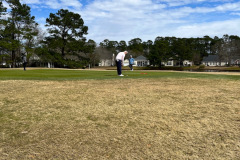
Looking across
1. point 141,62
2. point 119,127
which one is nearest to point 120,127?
point 119,127

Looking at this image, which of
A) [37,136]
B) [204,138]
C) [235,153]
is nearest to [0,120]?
[37,136]

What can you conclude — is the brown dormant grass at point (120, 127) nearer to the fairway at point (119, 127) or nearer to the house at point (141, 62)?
the fairway at point (119, 127)

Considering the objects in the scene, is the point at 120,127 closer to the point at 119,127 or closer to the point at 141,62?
the point at 119,127

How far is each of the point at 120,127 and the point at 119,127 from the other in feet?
0.07

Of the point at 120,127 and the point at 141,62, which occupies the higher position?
the point at 141,62

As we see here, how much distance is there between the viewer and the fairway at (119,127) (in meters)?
3.52

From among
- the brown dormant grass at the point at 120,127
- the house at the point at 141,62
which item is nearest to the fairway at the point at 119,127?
the brown dormant grass at the point at 120,127

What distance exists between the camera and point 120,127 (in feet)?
14.9

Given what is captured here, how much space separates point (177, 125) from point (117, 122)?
1.37 meters

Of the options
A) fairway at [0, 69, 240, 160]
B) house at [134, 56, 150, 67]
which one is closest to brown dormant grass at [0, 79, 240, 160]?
fairway at [0, 69, 240, 160]

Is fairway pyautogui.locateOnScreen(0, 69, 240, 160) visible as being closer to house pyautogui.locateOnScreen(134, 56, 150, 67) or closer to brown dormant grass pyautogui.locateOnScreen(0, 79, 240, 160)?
brown dormant grass pyautogui.locateOnScreen(0, 79, 240, 160)

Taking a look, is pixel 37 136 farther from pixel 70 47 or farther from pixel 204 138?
pixel 70 47

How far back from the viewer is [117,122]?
4.85 meters

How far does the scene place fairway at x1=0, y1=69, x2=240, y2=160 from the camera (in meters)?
3.52
